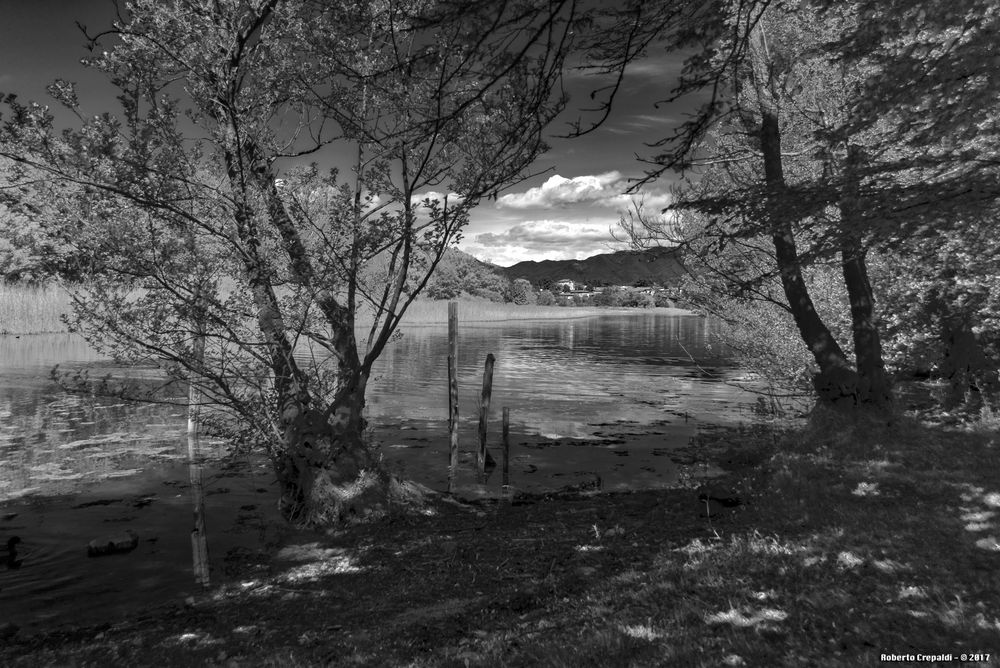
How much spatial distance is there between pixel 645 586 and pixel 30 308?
56362 mm

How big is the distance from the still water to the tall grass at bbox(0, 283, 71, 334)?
12.5 m

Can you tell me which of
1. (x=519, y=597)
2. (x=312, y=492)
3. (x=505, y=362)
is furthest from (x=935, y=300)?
(x=505, y=362)

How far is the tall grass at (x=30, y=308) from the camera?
4647 cm

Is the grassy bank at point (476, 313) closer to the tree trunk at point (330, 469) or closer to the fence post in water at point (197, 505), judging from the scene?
the tree trunk at point (330, 469)

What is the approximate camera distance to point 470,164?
11.9m

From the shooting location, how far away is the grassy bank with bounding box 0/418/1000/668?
4.68 meters

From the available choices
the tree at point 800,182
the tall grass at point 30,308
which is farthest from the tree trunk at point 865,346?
the tall grass at point 30,308

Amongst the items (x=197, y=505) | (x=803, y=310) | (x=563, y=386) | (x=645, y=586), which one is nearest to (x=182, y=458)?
(x=197, y=505)

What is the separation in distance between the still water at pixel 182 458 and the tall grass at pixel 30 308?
12.5 meters

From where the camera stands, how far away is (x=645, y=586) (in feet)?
19.8

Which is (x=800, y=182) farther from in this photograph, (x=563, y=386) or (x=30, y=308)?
(x=30, y=308)

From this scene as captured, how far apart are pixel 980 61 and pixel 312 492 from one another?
1154 cm

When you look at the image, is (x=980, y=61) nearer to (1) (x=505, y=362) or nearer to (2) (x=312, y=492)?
(2) (x=312, y=492)

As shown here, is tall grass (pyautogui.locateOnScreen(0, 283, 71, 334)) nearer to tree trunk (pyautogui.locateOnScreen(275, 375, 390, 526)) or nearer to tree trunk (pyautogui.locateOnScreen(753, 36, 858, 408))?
tree trunk (pyautogui.locateOnScreen(275, 375, 390, 526))
